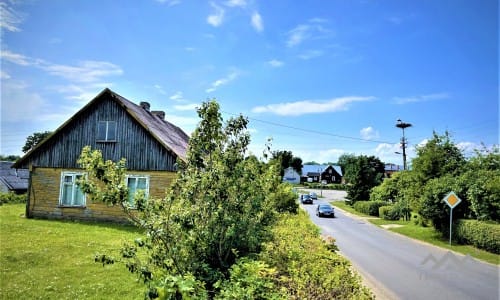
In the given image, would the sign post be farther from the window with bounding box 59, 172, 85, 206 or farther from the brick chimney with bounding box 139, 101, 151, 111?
the brick chimney with bounding box 139, 101, 151, 111

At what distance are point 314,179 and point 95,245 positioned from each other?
10178 centimetres

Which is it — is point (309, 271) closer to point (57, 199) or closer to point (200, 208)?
point (200, 208)

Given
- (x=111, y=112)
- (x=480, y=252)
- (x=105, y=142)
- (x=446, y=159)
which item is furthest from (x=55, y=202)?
(x=446, y=159)

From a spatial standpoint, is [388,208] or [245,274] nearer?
[245,274]

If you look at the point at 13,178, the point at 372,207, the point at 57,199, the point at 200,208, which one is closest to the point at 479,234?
the point at 200,208

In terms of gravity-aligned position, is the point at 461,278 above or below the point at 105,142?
below

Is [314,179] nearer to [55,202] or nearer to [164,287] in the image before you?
[55,202]

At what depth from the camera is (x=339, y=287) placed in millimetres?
4871

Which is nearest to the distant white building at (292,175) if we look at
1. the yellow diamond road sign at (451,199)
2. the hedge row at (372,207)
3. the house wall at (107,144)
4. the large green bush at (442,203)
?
the hedge row at (372,207)

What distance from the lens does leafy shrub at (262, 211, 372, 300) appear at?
4781 millimetres

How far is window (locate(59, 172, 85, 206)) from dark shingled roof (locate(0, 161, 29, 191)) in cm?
1949

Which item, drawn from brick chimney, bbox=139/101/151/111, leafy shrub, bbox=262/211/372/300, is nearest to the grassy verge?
leafy shrub, bbox=262/211/372/300

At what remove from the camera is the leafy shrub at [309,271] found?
4.78 meters

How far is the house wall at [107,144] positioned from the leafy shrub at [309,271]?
1323 cm
